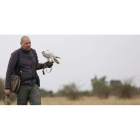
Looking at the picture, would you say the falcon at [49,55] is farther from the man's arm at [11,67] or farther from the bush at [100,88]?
the bush at [100,88]

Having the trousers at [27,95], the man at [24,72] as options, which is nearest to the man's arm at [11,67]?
the man at [24,72]

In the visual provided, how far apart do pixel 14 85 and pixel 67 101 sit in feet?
27.4

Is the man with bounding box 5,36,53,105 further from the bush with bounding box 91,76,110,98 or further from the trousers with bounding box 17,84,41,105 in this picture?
the bush with bounding box 91,76,110,98

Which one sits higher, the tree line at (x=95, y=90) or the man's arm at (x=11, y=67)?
the man's arm at (x=11, y=67)

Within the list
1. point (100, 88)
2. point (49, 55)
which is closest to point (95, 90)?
point (100, 88)

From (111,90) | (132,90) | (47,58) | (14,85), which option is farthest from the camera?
(111,90)

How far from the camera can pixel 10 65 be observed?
431 cm

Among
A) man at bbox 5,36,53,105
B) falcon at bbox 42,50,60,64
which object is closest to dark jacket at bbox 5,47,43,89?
man at bbox 5,36,53,105

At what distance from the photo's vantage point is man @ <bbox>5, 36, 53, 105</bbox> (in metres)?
4.31

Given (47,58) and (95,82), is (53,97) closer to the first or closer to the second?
(95,82)

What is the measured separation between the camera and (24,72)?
14.3ft

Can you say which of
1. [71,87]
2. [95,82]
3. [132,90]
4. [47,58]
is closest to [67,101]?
[71,87]

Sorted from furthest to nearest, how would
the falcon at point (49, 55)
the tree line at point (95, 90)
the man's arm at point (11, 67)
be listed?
the tree line at point (95, 90)
the falcon at point (49, 55)
the man's arm at point (11, 67)

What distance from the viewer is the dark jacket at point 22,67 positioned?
4.30 meters
